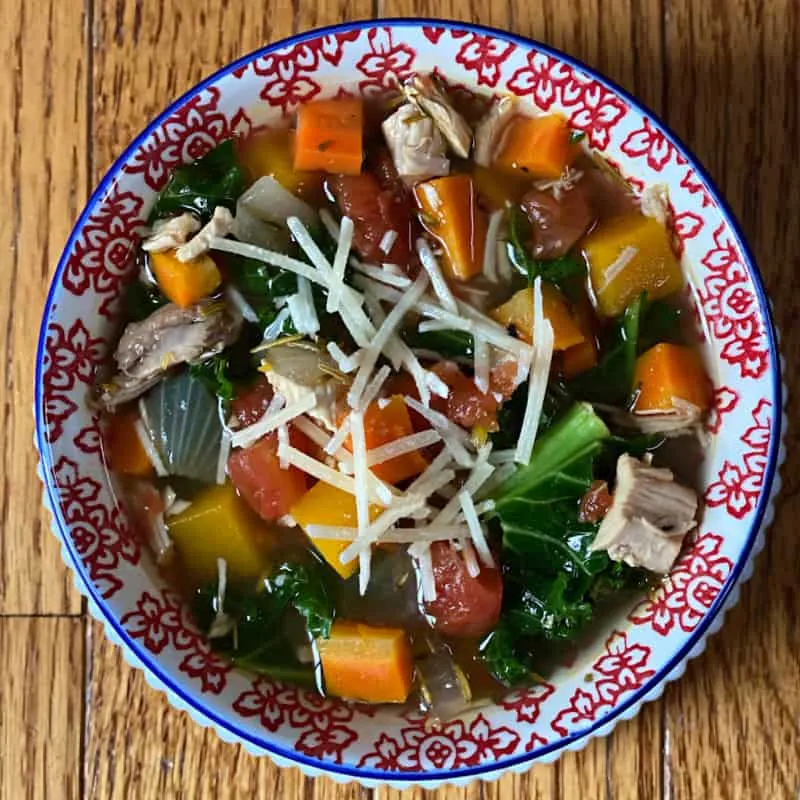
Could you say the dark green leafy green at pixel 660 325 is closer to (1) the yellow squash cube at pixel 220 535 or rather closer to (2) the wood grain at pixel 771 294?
(2) the wood grain at pixel 771 294

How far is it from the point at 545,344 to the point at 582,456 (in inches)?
7.9

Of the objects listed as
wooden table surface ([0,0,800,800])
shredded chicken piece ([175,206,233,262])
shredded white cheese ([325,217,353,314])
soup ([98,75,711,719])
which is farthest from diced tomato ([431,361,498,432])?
wooden table surface ([0,0,800,800])

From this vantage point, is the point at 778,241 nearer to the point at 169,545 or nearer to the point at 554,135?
the point at 554,135

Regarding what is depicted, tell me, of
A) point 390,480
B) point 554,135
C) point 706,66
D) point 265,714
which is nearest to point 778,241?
point 706,66

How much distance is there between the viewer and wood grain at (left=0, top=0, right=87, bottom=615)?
6.51 ft

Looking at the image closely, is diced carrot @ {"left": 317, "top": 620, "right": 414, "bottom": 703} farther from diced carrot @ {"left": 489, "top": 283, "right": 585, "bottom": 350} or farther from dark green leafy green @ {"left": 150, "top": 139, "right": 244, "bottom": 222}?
dark green leafy green @ {"left": 150, "top": 139, "right": 244, "bottom": 222}

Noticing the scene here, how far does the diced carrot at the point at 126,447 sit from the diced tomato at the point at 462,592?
55 cm

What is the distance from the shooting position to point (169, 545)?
6.14 ft

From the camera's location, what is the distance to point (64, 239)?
6.63 ft

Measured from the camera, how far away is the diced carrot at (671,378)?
1.75 meters

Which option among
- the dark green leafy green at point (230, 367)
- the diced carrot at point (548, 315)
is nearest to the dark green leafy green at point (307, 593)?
the dark green leafy green at point (230, 367)

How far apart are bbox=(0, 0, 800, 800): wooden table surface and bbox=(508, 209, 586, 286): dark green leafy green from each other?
0.36 meters

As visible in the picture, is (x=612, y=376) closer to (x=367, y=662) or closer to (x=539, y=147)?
(x=539, y=147)

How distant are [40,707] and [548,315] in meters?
1.21
